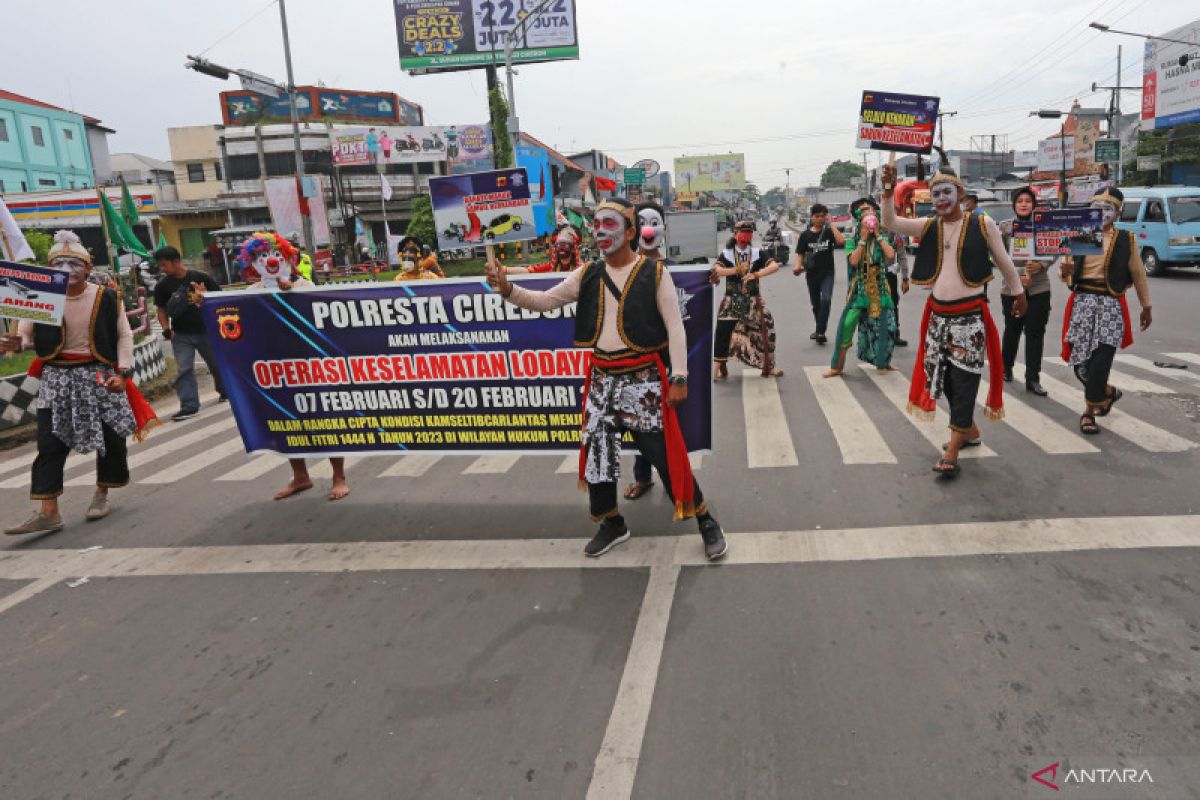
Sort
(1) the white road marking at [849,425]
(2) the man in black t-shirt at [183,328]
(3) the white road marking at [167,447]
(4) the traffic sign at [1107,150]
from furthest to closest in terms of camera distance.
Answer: (4) the traffic sign at [1107,150] → (2) the man in black t-shirt at [183,328] → (3) the white road marking at [167,447] → (1) the white road marking at [849,425]

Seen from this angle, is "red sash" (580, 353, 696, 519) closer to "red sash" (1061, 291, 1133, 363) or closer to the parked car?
"red sash" (1061, 291, 1133, 363)

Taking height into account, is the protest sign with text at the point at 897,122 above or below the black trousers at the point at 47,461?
above

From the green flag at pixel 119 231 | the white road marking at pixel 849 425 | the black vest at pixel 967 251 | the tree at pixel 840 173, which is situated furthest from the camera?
the tree at pixel 840 173

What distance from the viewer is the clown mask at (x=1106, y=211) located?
5843mm

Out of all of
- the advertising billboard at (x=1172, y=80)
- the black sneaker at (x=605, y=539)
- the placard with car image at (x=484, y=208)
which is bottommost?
the black sneaker at (x=605, y=539)

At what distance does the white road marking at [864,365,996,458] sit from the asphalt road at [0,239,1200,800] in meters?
0.13

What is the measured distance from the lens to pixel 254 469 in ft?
22.0

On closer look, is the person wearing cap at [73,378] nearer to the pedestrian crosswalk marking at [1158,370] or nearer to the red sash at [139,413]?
the red sash at [139,413]

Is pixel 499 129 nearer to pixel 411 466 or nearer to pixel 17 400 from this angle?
pixel 17 400

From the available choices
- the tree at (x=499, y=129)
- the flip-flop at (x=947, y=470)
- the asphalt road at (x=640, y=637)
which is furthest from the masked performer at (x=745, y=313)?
the tree at (x=499, y=129)

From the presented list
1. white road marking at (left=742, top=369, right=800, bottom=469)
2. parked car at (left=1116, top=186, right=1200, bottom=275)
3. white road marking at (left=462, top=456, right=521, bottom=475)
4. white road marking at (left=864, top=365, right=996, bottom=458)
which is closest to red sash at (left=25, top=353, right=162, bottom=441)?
white road marking at (left=462, top=456, right=521, bottom=475)

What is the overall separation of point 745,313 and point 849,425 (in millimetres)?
2413

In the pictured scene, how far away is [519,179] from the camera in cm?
646

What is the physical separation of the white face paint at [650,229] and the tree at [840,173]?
526 feet
